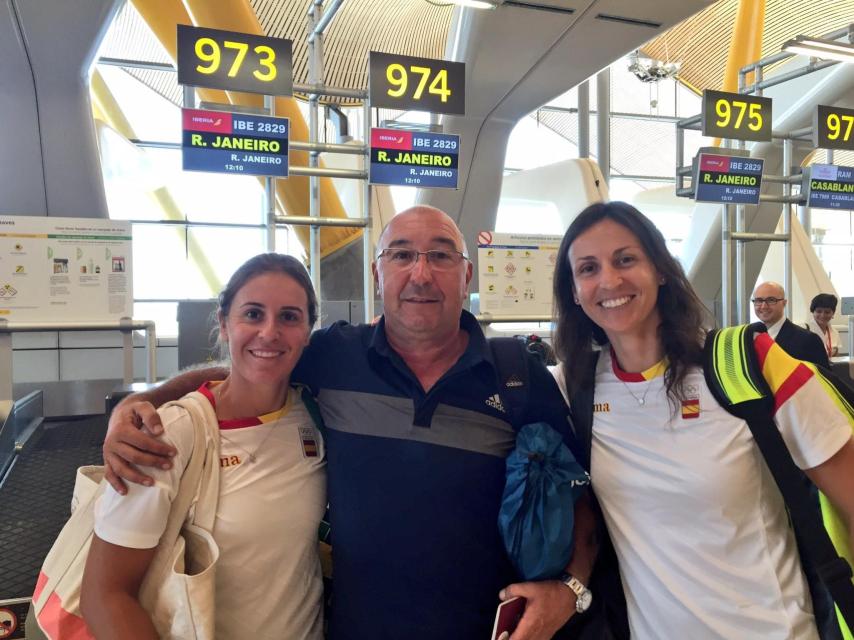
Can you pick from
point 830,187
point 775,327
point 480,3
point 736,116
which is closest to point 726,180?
point 736,116

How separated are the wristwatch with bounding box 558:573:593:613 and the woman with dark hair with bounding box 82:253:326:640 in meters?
0.62

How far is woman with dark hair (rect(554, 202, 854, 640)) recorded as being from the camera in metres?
1.46

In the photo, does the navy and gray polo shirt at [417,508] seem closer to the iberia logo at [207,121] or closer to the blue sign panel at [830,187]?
the iberia logo at [207,121]

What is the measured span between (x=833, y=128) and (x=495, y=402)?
9.15 m

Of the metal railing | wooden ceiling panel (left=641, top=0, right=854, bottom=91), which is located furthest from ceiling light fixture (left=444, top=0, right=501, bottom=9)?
wooden ceiling panel (left=641, top=0, right=854, bottom=91)

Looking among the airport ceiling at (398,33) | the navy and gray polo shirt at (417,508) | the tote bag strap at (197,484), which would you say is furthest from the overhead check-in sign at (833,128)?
the tote bag strap at (197,484)

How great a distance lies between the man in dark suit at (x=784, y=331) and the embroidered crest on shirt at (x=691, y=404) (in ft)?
10.5

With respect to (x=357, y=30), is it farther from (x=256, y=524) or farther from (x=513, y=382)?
(x=256, y=524)

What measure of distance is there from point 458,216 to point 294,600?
726cm

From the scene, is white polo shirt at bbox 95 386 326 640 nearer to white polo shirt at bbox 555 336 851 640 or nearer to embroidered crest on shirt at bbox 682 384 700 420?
white polo shirt at bbox 555 336 851 640

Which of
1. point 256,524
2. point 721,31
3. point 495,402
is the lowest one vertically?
point 256,524

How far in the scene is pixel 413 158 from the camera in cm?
595

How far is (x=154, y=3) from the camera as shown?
299 inches

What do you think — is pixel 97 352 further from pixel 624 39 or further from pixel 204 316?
pixel 624 39
